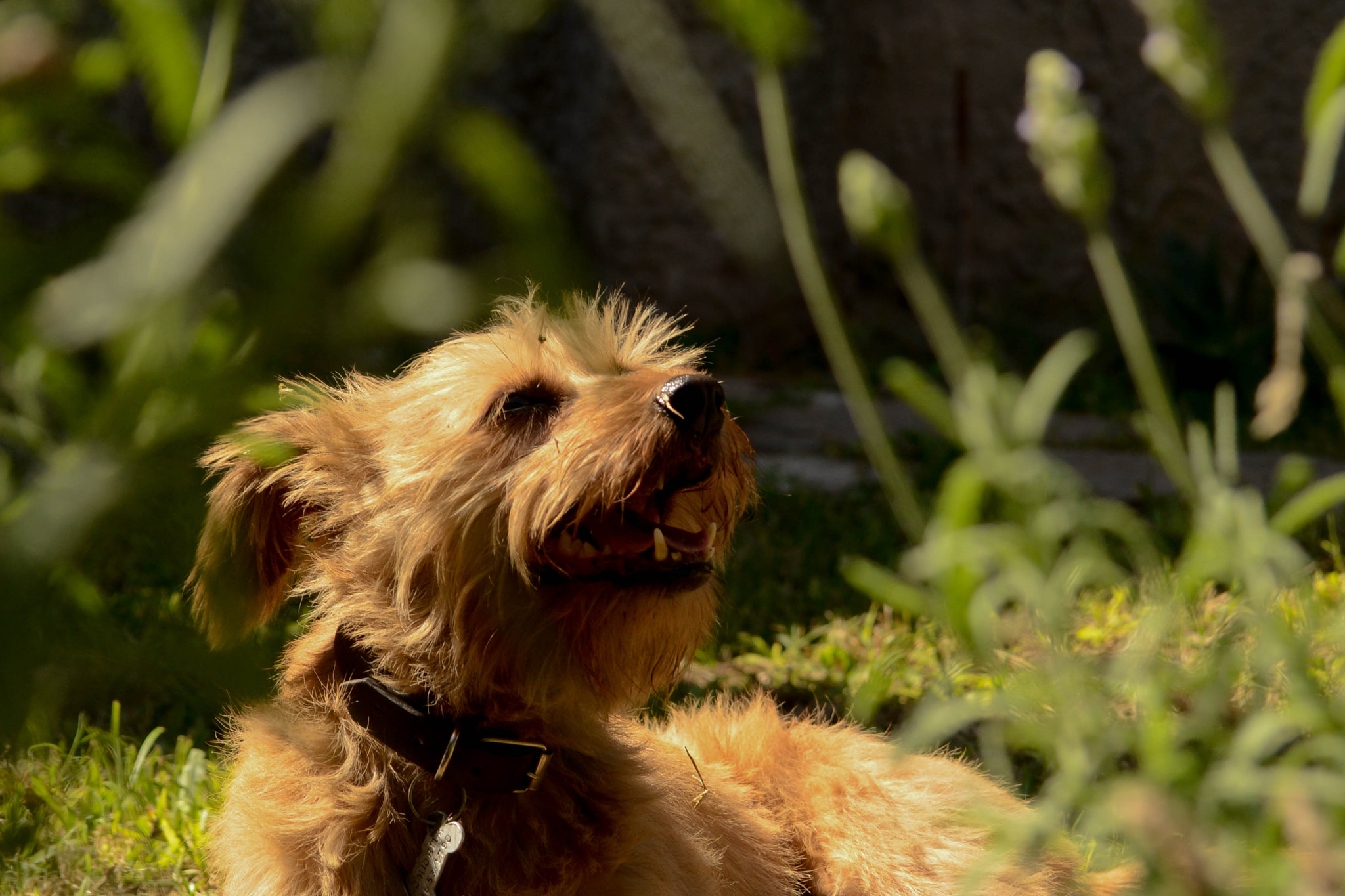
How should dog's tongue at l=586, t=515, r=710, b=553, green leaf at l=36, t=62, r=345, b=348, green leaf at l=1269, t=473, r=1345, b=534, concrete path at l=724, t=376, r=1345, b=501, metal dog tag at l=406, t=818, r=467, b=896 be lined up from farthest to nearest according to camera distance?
concrete path at l=724, t=376, r=1345, b=501
dog's tongue at l=586, t=515, r=710, b=553
metal dog tag at l=406, t=818, r=467, b=896
green leaf at l=1269, t=473, r=1345, b=534
green leaf at l=36, t=62, r=345, b=348

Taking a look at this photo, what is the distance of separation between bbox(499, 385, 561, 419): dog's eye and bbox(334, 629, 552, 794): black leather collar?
0.60m

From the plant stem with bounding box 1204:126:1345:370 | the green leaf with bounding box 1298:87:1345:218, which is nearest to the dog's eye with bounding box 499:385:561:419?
the plant stem with bounding box 1204:126:1345:370

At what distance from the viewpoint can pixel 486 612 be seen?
235cm

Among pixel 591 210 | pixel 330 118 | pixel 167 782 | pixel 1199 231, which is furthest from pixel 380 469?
pixel 1199 231

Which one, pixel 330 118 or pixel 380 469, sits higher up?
pixel 330 118

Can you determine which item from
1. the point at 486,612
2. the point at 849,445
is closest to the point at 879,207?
the point at 486,612

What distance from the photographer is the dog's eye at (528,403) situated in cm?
241

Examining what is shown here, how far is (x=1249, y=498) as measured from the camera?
64.1 inches

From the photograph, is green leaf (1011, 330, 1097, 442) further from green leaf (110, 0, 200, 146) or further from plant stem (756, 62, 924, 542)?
green leaf (110, 0, 200, 146)

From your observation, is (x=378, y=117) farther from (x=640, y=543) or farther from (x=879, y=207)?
(x=640, y=543)

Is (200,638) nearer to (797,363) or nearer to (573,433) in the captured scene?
(573,433)

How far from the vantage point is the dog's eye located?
2.41 meters

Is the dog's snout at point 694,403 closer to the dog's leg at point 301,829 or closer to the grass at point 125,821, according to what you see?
the dog's leg at point 301,829

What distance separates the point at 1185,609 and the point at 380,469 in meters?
1.60
